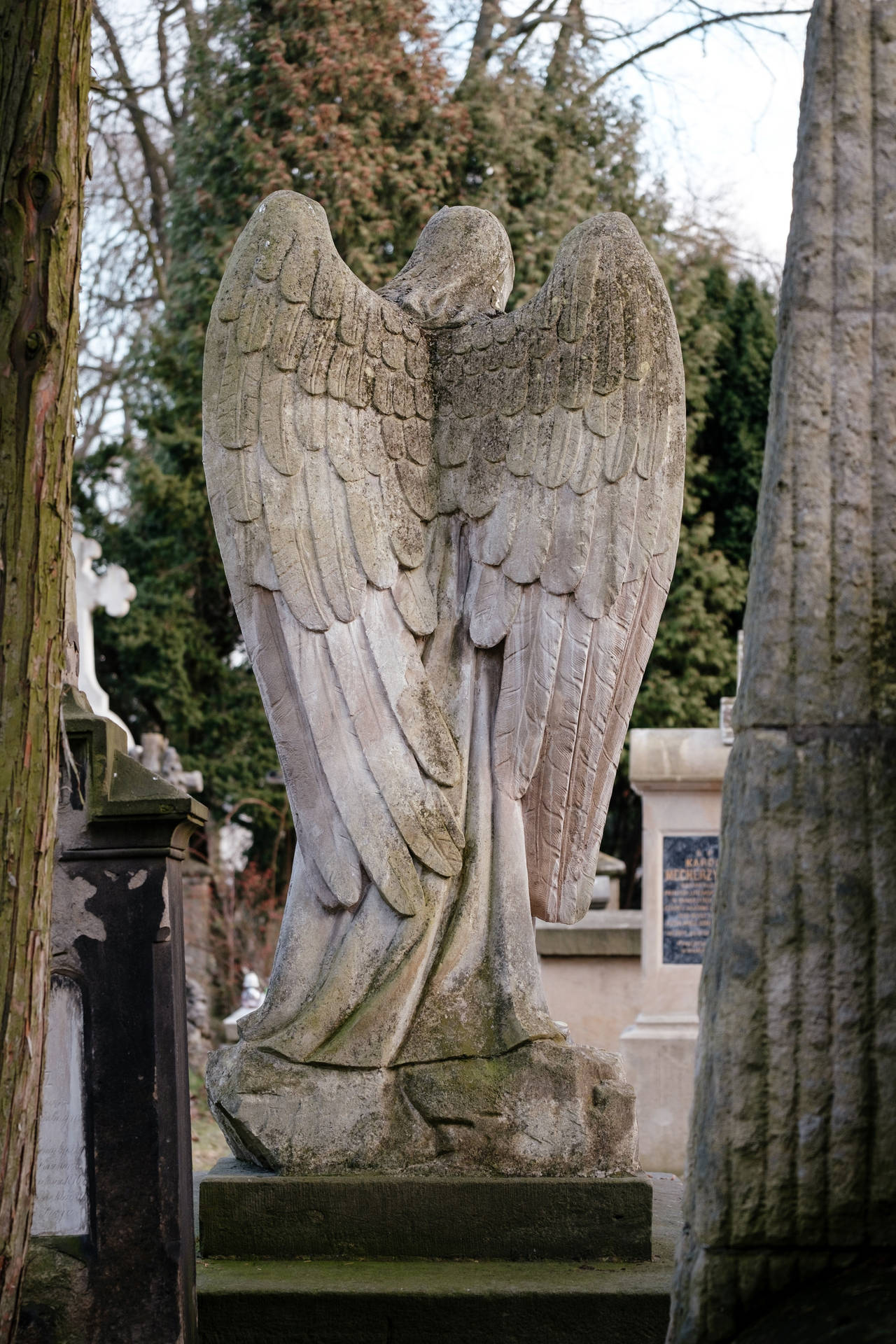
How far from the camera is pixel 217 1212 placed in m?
3.72

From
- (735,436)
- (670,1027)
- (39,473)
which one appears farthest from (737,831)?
(735,436)

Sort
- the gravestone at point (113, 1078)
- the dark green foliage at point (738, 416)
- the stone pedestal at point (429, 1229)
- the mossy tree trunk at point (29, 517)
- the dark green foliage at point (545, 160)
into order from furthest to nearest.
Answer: the dark green foliage at point (738, 416), the dark green foliage at point (545, 160), the stone pedestal at point (429, 1229), the gravestone at point (113, 1078), the mossy tree trunk at point (29, 517)

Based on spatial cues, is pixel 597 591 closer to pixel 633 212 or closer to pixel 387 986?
pixel 387 986

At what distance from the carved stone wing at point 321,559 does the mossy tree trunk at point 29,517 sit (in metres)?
1.38

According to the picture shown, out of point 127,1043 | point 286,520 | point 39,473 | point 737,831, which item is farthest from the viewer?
point 286,520

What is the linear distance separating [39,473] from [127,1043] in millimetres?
1405

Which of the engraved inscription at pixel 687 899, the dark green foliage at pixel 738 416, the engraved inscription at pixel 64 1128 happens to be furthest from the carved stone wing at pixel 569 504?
the dark green foliage at pixel 738 416

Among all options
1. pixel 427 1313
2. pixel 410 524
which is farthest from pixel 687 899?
pixel 427 1313

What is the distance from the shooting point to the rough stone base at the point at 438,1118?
3783 millimetres

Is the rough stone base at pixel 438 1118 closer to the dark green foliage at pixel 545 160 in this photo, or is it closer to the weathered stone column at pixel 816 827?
the weathered stone column at pixel 816 827

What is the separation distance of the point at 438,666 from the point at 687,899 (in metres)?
6.00

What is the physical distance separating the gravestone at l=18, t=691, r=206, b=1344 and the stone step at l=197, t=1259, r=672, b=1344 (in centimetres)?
11

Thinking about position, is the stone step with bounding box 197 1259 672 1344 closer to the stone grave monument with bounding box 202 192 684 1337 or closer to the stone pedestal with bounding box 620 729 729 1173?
the stone grave monument with bounding box 202 192 684 1337

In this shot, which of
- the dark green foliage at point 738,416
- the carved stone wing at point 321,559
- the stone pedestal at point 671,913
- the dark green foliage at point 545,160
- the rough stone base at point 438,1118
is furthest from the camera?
the dark green foliage at point 738,416
